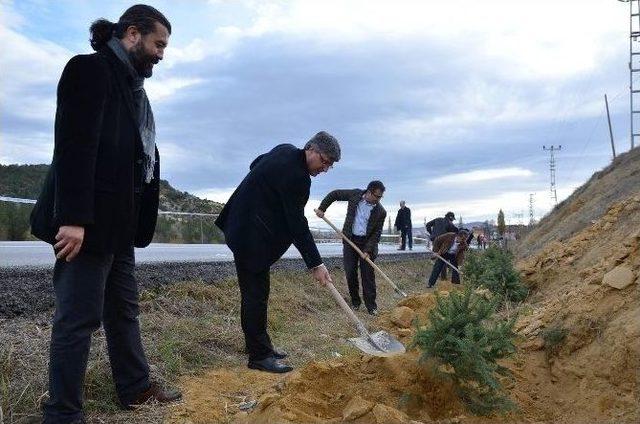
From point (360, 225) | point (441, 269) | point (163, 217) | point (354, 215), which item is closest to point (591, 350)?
point (360, 225)

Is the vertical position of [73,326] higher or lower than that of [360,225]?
lower

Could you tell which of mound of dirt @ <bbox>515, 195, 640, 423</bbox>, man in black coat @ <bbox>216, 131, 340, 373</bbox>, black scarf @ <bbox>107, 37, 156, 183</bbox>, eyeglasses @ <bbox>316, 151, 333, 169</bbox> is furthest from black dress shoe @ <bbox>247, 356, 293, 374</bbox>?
black scarf @ <bbox>107, 37, 156, 183</bbox>

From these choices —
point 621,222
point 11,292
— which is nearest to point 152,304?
point 11,292

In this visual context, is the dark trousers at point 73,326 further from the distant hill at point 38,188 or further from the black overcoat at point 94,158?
the distant hill at point 38,188

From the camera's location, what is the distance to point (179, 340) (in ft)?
14.7

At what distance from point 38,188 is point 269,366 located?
26.1m

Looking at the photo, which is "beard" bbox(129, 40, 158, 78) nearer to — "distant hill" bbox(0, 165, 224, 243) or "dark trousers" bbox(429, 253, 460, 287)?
"dark trousers" bbox(429, 253, 460, 287)

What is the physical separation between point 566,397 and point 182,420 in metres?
2.27

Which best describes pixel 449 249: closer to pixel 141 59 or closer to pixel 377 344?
pixel 377 344

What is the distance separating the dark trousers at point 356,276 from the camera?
27.9ft

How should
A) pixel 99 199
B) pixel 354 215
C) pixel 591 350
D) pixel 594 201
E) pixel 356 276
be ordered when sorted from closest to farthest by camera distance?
pixel 99 199, pixel 591 350, pixel 356 276, pixel 354 215, pixel 594 201

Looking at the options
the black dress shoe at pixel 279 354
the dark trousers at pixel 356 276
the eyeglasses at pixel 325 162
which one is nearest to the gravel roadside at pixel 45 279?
the dark trousers at pixel 356 276

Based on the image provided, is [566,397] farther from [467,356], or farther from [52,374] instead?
[52,374]

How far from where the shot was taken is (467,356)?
3.38 m
